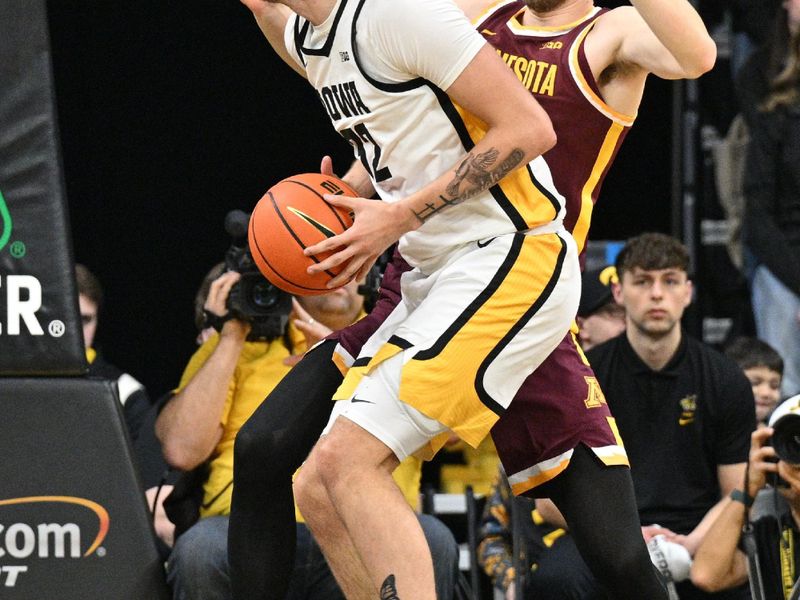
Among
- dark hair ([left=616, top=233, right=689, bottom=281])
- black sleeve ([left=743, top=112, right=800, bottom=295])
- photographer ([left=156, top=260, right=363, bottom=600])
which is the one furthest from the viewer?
black sleeve ([left=743, top=112, right=800, bottom=295])

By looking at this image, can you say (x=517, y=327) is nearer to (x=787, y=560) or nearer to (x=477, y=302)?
(x=477, y=302)

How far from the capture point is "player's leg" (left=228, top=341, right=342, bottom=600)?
385 cm

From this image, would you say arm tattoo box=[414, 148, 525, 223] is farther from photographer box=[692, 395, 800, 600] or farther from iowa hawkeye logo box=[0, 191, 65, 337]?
photographer box=[692, 395, 800, 600]

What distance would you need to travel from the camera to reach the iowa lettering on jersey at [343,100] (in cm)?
376

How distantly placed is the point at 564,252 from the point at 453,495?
2.73m

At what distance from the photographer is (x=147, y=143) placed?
278 inches

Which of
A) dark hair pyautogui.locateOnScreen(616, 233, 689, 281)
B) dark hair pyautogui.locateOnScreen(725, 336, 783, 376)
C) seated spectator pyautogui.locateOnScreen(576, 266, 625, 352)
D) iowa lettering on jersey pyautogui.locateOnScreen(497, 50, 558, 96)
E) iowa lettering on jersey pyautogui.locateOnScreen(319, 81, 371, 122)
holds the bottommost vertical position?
dark hair pyautogui.locateOnScreen(725, 336, 783, 376)

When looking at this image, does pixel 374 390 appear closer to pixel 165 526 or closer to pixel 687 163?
pixel 165 526

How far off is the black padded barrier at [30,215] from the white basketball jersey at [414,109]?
1031 mm

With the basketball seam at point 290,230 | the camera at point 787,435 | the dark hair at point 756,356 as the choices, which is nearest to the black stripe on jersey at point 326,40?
the basketball seam at point 290,230

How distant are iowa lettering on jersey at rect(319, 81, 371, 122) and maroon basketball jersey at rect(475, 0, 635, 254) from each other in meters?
0.70

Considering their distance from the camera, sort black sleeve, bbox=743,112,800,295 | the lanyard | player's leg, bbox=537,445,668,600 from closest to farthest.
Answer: player's leg, bbox=537,445,668,600
the lanyard
black sleeve, bbox=743,112,800,295

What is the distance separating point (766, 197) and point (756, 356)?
3.09 feet

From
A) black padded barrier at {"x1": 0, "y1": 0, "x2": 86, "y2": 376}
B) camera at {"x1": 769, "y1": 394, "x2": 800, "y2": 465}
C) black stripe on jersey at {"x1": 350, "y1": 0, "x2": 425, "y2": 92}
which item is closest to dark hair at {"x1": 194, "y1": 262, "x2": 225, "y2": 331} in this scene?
black padded barrier at {"x1": 0, "y1": 0, "x2": 86, "y2": 376}
